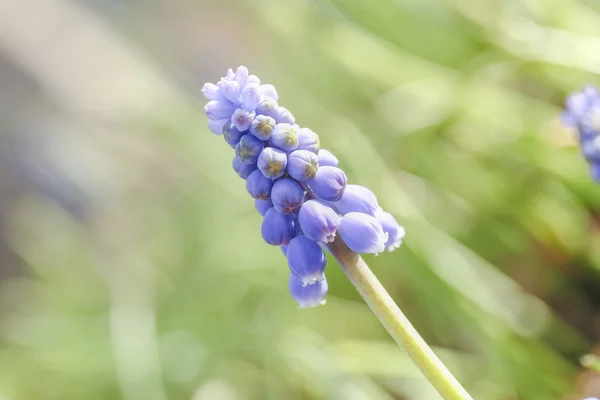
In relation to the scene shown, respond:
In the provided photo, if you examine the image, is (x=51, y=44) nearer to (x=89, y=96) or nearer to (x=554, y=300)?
(x=89, y=96)

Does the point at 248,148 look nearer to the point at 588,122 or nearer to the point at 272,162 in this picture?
the point at 272,162

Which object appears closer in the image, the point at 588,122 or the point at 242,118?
the point at 242,118

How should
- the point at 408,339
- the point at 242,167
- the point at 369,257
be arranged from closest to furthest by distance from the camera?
the point at 408,339
the point at 242,167
the point at 369,257

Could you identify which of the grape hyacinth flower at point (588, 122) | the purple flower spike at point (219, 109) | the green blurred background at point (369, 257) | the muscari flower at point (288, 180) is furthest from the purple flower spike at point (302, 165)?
the green blurred background at point (369, 257)

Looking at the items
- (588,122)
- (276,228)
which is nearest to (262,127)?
(276,228)

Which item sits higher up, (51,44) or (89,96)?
(51,44)

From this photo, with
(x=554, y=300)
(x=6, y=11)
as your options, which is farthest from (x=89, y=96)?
(x=554, y=300)

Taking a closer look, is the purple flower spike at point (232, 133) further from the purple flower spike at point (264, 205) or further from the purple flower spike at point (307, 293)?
the purple flower spike at point (307, 293)
